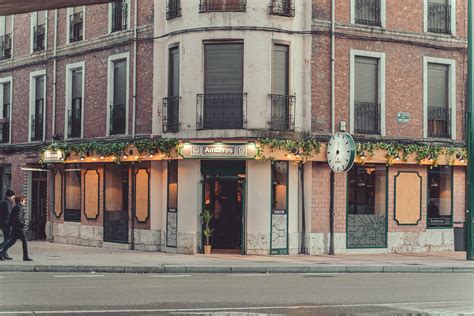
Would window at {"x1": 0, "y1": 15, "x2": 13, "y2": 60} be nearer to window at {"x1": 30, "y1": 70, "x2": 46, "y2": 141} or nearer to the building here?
window at {"x1": 30, "y1": 70, "x2": 46, "y2": 141}

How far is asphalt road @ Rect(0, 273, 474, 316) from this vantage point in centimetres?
1140

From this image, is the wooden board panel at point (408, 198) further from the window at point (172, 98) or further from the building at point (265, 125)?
the window at point (172, 98)

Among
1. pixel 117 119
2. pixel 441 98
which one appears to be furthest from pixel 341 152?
pixel 117 119

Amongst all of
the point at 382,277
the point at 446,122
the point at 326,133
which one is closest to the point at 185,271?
the point at 382,277

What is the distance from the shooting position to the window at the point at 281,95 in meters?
24.9

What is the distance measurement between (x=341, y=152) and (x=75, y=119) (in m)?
10.6

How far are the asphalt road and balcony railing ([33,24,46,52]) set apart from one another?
617 inches

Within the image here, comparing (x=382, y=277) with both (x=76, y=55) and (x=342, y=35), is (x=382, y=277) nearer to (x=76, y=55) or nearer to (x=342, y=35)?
(x=342, y=35)

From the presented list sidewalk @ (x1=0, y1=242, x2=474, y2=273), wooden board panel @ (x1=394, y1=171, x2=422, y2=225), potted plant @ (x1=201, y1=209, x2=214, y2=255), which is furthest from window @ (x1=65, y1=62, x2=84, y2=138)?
wooden board panel @ (x1=394, y1=171, x2=422, y2=225)

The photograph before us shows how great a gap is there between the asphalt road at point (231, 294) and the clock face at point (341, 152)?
6001mm

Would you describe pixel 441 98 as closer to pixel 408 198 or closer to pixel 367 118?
pixel 367 118

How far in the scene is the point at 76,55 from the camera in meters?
30.1

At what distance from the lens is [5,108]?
34.6 meters

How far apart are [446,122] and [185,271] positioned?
11907 millimetres
